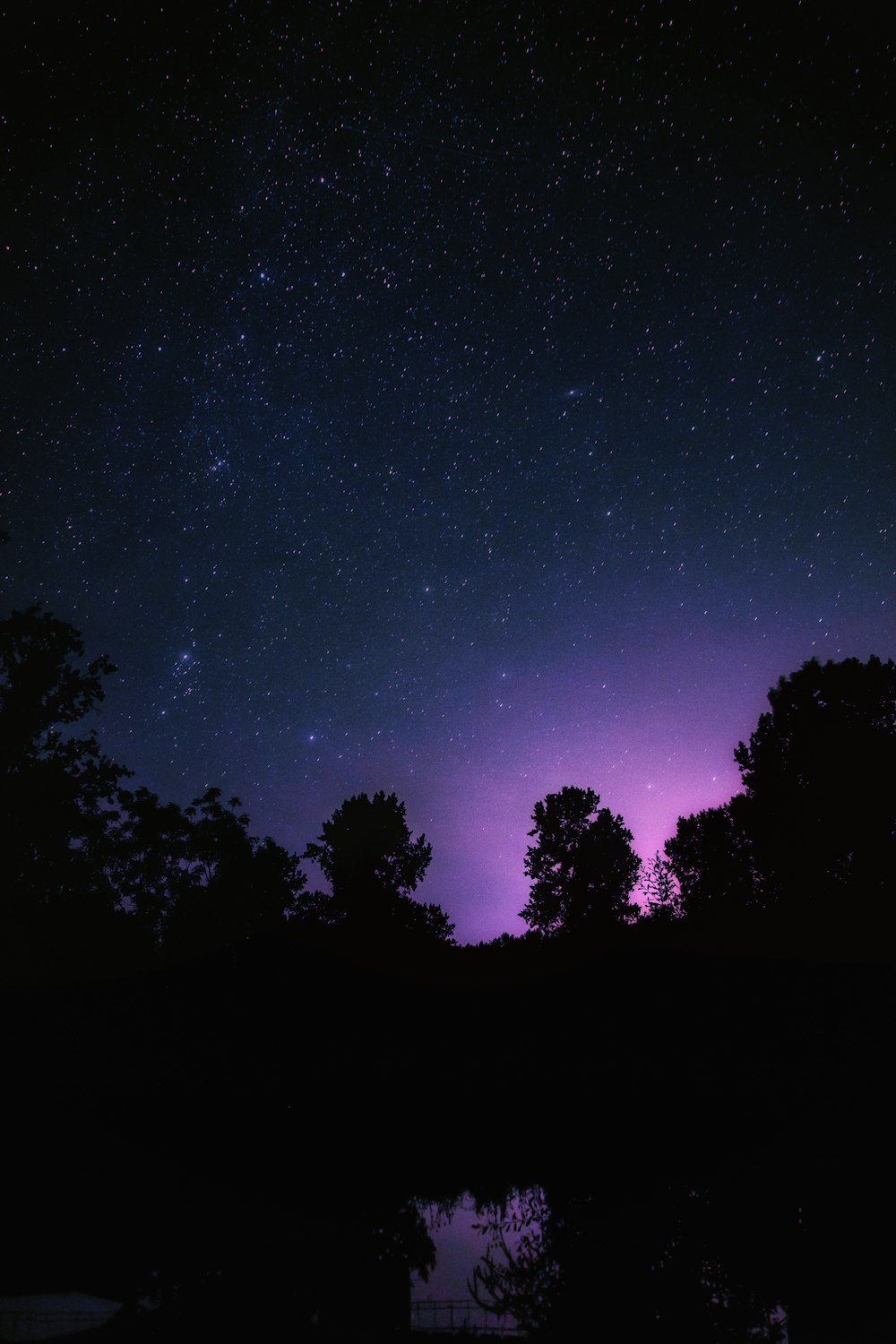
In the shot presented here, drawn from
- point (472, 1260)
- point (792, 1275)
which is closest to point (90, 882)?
point (472, 1260)

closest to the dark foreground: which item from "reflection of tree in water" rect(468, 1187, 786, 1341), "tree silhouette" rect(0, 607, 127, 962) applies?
"reflection of tree in water" rect(468, 1187, 786, 1341)

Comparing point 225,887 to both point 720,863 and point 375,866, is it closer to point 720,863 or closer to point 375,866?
point 375,866

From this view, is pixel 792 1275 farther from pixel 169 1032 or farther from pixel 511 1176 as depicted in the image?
pixel 169 1032

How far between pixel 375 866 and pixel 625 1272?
3573 cm

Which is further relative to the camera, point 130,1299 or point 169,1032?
point 169,1032

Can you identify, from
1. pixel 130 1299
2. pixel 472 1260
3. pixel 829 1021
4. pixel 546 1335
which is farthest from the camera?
pixel 829 1021

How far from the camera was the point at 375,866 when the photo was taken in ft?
130

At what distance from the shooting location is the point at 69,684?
25094mm

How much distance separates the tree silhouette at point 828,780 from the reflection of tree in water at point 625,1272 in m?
21.7

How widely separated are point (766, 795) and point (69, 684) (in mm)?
27045

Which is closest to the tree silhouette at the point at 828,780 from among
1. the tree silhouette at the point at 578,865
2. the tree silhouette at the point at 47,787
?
the tree silhouette at the point at 578,865

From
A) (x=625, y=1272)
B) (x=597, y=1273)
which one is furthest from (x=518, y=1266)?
(x=625, y=1272)

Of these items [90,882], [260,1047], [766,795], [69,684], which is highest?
[69,684]

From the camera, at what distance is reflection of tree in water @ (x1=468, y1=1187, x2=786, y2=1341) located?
429 cm
